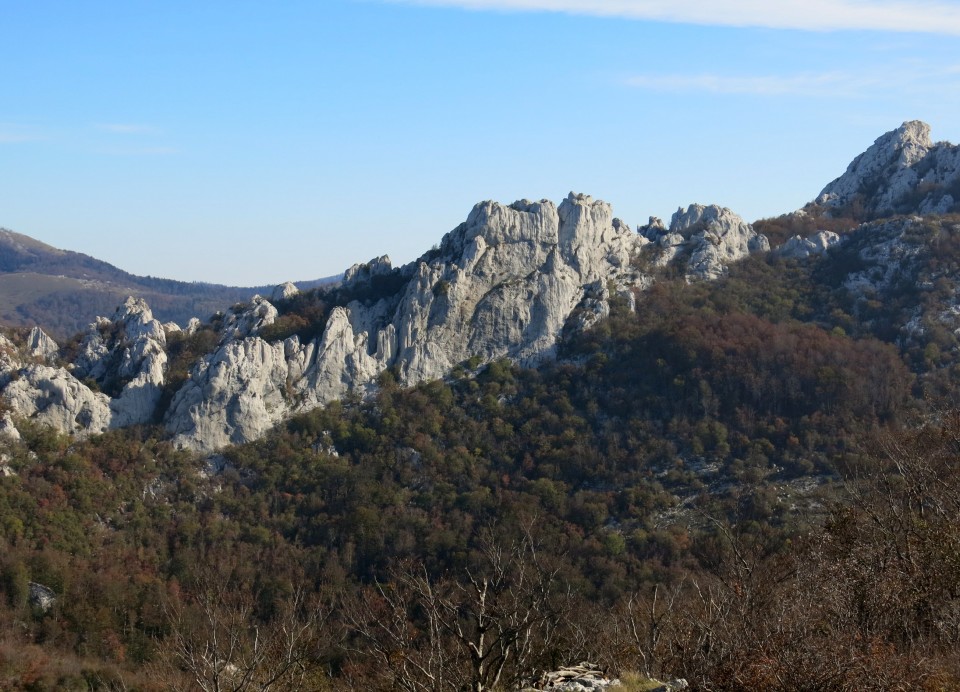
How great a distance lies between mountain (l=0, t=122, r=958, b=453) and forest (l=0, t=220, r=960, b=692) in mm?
1198

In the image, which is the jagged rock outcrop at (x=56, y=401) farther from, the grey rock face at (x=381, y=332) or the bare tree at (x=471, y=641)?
the bare tree at (x=471, y=641)

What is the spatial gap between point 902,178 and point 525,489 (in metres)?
54.5

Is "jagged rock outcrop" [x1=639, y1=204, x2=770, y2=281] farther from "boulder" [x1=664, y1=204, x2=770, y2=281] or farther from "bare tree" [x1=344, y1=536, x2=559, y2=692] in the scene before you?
"bare tree" [x1=344, y1=536, x2=559, y2=692]

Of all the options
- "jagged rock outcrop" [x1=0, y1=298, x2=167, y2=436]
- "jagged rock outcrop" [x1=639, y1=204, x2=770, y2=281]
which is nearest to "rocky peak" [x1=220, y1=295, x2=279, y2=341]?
"jagged rock outcrop" [x1=0, y1=298, x2=167, y2=436]

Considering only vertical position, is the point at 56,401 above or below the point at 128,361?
below

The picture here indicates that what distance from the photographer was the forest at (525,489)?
33781 millimetres

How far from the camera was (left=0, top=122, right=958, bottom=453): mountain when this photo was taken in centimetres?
5834

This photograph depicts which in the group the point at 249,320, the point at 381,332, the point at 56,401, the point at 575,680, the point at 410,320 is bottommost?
the point at 575,680

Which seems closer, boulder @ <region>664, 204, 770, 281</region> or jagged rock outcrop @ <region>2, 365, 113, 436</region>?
jagged rock outcrop @ <region>2, 365, 113, 436</region>

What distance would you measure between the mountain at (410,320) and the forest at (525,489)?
1.20m

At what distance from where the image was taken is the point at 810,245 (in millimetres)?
75625

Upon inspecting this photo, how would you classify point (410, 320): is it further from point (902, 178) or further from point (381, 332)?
point (902, 178)

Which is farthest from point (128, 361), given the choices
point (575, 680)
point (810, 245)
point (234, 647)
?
point (810, 245)

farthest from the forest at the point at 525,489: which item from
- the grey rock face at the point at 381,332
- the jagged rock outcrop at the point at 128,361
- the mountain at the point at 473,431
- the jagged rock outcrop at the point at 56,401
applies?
the jagged rock outcrop at the point at 128,361
